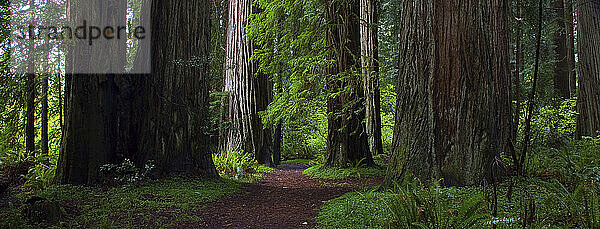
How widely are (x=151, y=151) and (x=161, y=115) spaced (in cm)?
54

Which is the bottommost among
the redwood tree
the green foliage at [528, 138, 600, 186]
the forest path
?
the forest path

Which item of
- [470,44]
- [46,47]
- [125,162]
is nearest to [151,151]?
[125,162]

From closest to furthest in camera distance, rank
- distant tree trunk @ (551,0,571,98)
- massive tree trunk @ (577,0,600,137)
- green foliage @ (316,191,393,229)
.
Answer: green foliage @ (316,191,393,229) → massive tree trunk @ (577,0,600,137) → distant tree trunk @ (551,0,571,98)

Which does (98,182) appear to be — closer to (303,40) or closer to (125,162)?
(125,162)

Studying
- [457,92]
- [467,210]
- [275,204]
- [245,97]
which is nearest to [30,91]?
[245,97]

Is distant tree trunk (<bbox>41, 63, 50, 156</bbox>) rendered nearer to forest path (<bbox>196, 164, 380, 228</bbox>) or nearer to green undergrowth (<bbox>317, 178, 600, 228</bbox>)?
forest path (<bbox>196, 164, 380, 228</bbox>)

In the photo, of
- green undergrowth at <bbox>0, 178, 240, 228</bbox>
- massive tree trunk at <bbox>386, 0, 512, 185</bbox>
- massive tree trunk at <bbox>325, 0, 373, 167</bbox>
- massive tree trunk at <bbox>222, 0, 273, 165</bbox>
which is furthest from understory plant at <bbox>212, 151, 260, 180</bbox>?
massive tree trunk at <bbox>386, 0, 512, 185</bbox>

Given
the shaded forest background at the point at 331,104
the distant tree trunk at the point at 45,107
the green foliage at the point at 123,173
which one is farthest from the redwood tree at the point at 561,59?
the distant tree trunk at the point at 45,107

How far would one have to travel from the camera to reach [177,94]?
19.7 ft

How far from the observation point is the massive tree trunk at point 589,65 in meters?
9.27

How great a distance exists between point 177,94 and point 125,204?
2.05 metres

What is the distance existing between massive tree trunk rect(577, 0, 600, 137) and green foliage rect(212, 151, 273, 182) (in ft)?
25.0

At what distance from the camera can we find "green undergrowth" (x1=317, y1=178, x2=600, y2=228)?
2.58 m

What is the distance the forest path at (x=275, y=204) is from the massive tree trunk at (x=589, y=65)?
5.98 m
